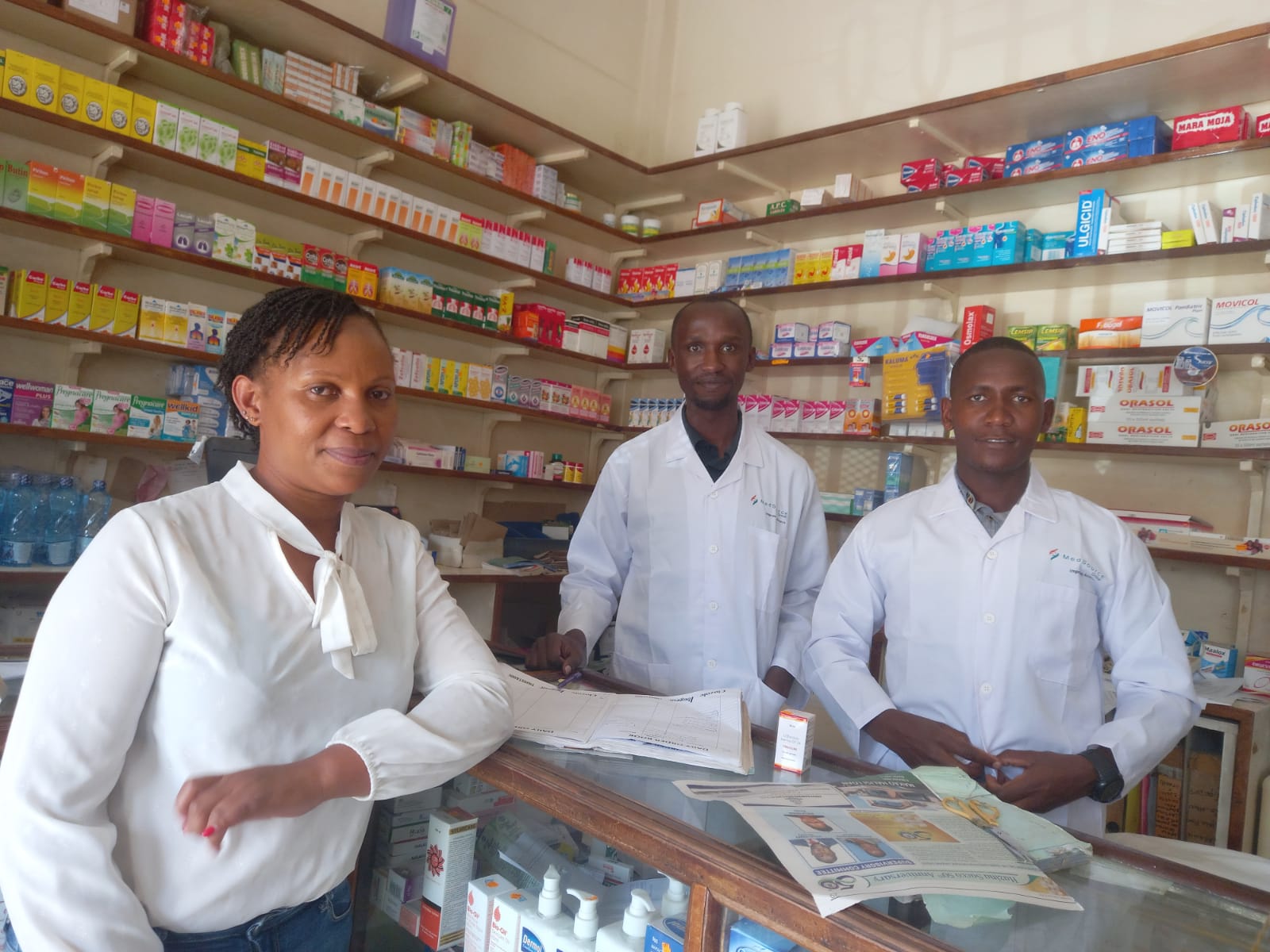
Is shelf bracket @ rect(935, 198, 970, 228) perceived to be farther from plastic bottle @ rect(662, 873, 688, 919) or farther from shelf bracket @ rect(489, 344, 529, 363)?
plastic bottle @ rect(662, 873, 688, 919)

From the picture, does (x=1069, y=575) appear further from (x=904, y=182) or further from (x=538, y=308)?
(x=538, y=308)

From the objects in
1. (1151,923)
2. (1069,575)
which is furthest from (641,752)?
(1069,575)

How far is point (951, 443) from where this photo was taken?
3.68 meters

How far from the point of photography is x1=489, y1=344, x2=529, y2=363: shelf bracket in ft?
14.6

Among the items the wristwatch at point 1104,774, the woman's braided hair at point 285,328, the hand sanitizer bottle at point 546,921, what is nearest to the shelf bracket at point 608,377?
the wristwatch at point 1104,774

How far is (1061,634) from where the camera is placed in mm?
1560

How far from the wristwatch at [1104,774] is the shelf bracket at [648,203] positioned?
13.3 feet

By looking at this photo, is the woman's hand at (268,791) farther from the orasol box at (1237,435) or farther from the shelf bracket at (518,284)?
the shelf bracket at (518,284)

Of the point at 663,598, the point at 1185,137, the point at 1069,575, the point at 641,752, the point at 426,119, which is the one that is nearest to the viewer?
the point at 641,752

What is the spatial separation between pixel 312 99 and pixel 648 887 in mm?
3590

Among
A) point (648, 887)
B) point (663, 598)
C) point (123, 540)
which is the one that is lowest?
point (648, 887)

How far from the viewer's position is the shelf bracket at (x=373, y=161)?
150 inches

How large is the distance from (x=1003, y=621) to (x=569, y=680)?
79cm

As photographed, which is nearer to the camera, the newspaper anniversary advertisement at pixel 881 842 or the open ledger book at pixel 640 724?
the newspaper anniversary advertisement at pixel 881 842
